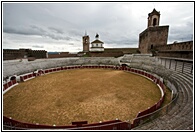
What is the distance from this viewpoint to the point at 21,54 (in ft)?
72.7

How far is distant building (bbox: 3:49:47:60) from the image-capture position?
750 inches

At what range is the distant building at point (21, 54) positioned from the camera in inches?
750

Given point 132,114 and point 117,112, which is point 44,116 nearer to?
point 117,112

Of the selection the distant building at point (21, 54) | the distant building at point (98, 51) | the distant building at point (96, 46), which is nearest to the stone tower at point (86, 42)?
the distant building at point (98, 51)

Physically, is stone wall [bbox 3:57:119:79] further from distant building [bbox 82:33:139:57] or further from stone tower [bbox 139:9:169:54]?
stone tower [bbox 139:9:169:54]

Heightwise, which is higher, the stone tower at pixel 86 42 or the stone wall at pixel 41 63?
the stone tower at pixel 86 42

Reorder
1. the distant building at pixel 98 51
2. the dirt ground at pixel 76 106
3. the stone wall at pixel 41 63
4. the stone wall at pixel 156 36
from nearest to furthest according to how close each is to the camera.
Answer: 1. the dirt ground at pixel 76 106
2. the stone wall at pixel 41 63
3. the stone wall at pixel 156 36
4. the distant building at pixel 98 51

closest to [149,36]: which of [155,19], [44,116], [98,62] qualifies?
[155,19]

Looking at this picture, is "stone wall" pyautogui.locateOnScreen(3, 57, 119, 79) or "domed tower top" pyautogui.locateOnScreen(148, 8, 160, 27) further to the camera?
"domed tower top" pyautogui.locateOnScreen(148, 8, 160, 27)

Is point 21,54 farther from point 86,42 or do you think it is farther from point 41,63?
point 86,42

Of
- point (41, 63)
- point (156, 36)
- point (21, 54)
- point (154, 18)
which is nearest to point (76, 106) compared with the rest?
point (41, 63)

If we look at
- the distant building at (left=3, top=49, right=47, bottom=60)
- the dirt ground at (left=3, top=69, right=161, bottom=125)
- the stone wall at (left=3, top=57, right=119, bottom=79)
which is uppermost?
the distant building at (left=3, top=49, right=47, bottom=60)

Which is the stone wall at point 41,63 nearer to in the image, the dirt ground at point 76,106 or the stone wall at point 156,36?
the dirt ground at point 76,106

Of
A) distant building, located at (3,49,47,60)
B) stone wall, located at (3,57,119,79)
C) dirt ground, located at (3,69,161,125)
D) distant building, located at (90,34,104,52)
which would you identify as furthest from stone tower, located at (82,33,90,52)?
dirt ground, located at (3,69,161,125)
